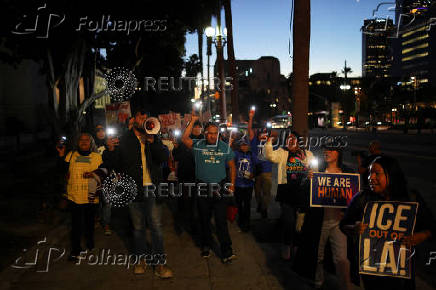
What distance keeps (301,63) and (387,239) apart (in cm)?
466

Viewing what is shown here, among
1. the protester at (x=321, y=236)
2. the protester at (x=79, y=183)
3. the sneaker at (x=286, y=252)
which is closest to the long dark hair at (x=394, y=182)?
the protester at (x=321, y=236)

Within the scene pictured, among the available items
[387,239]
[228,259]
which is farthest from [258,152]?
[387,239]

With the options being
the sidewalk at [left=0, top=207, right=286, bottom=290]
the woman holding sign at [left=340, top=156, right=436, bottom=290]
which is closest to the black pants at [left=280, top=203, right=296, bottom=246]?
the sidewalk at [left=0, top=207, right=286, bottom=290]

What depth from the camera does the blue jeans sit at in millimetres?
4945

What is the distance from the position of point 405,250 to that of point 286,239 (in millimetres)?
2609

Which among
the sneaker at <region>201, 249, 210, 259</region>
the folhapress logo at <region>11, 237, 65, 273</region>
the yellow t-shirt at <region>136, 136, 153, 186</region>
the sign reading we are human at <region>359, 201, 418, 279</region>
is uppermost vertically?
the yellow t-shirt at <region>136, 136, 153, 186</region>

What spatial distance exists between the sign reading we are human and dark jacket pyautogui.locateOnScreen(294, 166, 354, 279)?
1147mm

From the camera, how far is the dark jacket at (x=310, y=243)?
4.34 m

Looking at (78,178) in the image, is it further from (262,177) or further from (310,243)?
(262,177)

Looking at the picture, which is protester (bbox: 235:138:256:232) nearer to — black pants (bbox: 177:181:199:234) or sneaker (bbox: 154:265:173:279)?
black pants (bbox: 177:181:199:234)

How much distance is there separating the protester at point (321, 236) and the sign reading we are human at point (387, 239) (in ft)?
2.90

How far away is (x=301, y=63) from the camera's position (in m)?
7.16

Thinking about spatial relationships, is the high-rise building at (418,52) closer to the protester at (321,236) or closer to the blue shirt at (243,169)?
the blue shirt at (243,169)

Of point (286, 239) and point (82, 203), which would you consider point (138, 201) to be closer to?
point (82, 203)
